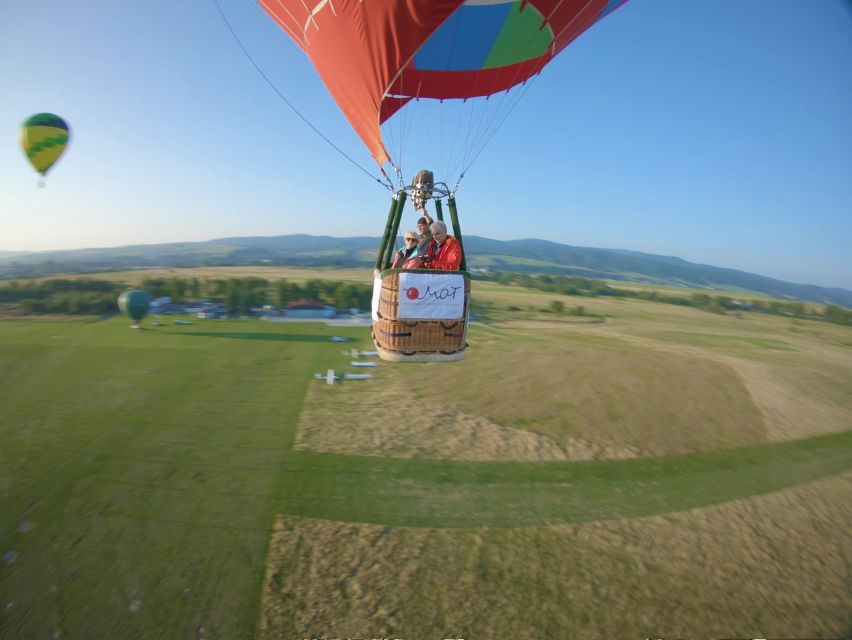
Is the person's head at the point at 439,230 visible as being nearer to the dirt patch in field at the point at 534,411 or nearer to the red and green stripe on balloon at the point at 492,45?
the red and green stripe on balloon at the point at 492,45

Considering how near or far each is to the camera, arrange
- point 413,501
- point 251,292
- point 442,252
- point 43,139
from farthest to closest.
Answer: point 251,292
point 43,139
point 413,501
point 442,252

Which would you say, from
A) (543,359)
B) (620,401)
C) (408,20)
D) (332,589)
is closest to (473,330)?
(543,359)

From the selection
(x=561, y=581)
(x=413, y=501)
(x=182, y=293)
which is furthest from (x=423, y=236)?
(x=182, y=293)

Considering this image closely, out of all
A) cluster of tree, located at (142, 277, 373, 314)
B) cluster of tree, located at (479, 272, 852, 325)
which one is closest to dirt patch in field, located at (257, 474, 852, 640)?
cluster of tree, located at (142, 277, 373, 314)

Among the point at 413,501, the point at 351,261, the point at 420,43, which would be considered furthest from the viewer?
the point at 351,261

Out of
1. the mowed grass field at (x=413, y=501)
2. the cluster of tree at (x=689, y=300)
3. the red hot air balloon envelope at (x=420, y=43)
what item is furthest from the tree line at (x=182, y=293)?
the red hot air balloon envelope at (x=420, y=43)

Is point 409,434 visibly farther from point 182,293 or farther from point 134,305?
point 182,293
